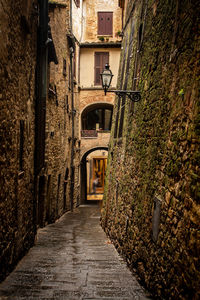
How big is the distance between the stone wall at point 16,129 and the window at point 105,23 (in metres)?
16.7

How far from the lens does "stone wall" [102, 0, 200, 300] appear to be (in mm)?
3193

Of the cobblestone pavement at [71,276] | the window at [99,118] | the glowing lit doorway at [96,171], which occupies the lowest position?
the glowing lit doorway at [96,171]

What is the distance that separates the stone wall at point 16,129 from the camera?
16.5 feet

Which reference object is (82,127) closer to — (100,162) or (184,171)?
(100,162)

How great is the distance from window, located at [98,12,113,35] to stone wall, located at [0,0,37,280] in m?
16.7

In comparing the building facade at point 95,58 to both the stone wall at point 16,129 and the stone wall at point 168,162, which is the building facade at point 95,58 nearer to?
the stone wall at point 16,129

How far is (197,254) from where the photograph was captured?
289 cm

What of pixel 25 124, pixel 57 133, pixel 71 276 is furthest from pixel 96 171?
pixel 71 276

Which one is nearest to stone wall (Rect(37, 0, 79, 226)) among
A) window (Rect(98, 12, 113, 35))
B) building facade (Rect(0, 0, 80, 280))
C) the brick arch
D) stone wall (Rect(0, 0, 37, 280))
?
building facade (Rect(0, 0, 80, 280))

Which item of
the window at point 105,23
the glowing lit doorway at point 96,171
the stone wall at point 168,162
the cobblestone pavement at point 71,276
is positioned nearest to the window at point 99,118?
the window at point 105,23

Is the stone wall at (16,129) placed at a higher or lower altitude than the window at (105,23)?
lower

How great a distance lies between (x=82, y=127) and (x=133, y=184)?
1664 cm

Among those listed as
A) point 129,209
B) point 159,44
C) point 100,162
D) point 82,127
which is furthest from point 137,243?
point 100,162

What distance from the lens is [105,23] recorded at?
23594 mm
